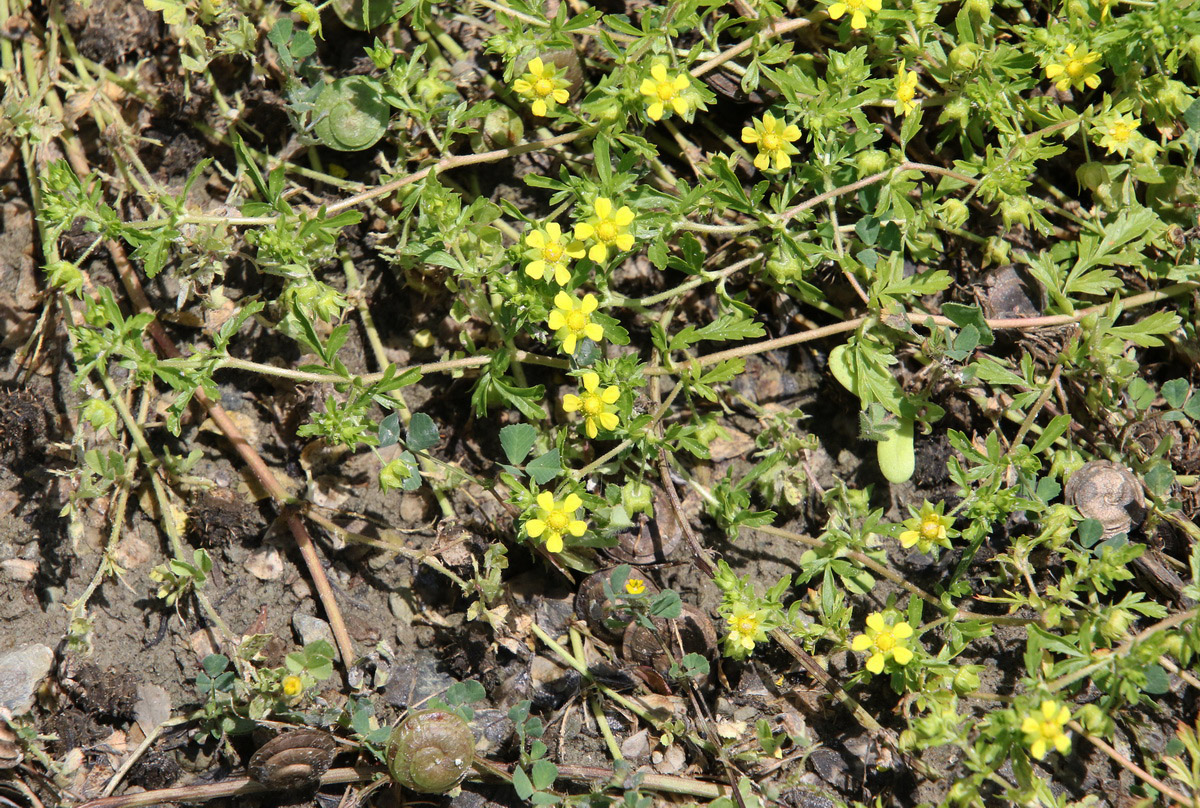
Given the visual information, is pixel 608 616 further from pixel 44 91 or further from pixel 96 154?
pixel 44 91

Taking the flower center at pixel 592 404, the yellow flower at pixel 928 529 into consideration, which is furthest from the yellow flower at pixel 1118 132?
the flower center at pixel 592 404

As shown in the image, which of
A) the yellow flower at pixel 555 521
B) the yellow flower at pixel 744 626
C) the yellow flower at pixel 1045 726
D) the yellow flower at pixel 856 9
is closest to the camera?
the yellow flower at pixel 1045 726

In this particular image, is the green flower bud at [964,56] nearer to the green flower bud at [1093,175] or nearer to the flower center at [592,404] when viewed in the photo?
the green flower bud at [1093,175]

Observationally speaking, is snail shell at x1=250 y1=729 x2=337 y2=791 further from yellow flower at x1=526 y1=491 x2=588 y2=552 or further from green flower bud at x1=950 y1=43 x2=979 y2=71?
green flower bud at x1=950 y1=43 x2=979 y2=71

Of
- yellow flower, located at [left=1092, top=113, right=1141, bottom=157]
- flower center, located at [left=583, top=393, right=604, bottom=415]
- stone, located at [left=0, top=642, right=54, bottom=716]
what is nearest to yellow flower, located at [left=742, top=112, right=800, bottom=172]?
flower center, located at [left=583, top=393, right=604, bottom=415]

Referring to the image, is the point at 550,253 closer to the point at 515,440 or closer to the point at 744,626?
the point at 515,440

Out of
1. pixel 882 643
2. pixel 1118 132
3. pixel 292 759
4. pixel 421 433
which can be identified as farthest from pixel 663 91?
pixel 292 759
